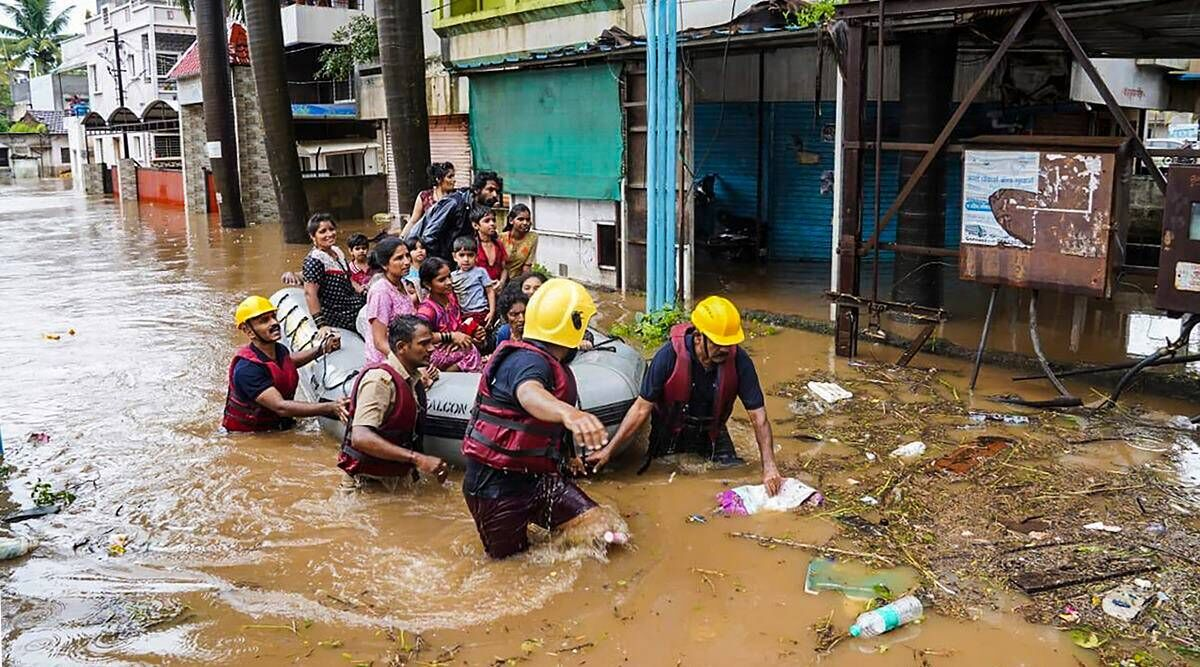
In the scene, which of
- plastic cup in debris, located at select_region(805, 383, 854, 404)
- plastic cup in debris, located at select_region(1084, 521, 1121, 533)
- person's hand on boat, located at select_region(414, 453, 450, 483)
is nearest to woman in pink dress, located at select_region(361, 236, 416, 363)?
person's hand on boat, located at select_region(414, 453, 450, 483)

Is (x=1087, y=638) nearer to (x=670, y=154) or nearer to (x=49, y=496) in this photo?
(x=49, y=496)

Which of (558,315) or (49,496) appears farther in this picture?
(49,496)

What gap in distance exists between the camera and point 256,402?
720cm

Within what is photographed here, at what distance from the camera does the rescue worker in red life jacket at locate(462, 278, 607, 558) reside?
444 cm

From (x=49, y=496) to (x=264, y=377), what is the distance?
149cm

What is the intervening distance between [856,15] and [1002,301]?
4.86m

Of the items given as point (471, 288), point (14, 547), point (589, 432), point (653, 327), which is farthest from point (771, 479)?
point (653, 327)

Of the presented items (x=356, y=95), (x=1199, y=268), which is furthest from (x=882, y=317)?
(x=356, y=95)

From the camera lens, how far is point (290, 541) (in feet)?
18.4

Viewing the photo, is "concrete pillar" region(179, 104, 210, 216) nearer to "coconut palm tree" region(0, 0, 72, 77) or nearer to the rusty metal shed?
the rusty metal shed

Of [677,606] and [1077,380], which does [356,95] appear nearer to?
[1077,380]

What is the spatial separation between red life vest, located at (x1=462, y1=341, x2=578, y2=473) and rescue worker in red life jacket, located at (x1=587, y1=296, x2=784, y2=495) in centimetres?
84

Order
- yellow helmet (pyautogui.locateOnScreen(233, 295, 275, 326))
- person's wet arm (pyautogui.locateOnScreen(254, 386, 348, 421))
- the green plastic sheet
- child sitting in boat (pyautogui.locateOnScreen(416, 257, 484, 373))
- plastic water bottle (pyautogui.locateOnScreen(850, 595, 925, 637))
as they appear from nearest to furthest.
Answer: plastic water bottle (pyautogui.locateOnScreen(850, 595, 925, 637))
person's wet arm (pyautogui.locateOnScreen(254, 386, 348, 421))
yellow helmet (pyautogui.locateOnScreen(233, 295, 275, 326))
child sitting in boat (pyautogui.locateOnScreen(416, 257, 484, 373))
the green plastic sheet

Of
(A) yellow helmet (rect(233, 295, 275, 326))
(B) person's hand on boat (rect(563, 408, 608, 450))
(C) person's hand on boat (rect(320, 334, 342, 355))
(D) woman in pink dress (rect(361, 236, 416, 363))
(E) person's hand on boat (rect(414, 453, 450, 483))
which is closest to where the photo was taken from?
(B) person's hand on boat (rect(563, 408, 608, 450))
